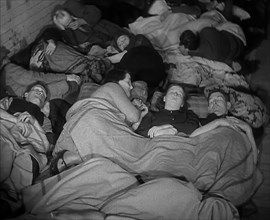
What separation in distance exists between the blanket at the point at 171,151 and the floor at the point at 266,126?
0.04 m

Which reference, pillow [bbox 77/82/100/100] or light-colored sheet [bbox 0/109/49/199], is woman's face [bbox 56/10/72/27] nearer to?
pillow [bbox 77/82/100/100]

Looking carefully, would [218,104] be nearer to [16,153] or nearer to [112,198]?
[112,198]

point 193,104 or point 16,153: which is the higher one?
point 16,153

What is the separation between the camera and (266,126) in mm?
1979

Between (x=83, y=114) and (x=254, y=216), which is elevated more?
(x=83, y=114)

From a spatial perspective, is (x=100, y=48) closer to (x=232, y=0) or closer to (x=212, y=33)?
(x=212, y=33)

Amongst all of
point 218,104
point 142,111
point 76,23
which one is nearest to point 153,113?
point 142,111

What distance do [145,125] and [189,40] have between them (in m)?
0.73

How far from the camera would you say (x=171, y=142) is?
1623 mm

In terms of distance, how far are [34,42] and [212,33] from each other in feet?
3.29

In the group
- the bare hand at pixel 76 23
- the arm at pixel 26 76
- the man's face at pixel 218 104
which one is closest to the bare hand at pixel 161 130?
the man's face at pixel 218 104

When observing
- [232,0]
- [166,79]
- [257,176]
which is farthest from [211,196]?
[232,0]

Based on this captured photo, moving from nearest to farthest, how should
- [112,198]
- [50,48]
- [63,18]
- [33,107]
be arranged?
[112,198] < [33,107] < [50,48] < [63,18]

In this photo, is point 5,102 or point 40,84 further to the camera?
point 40,84
